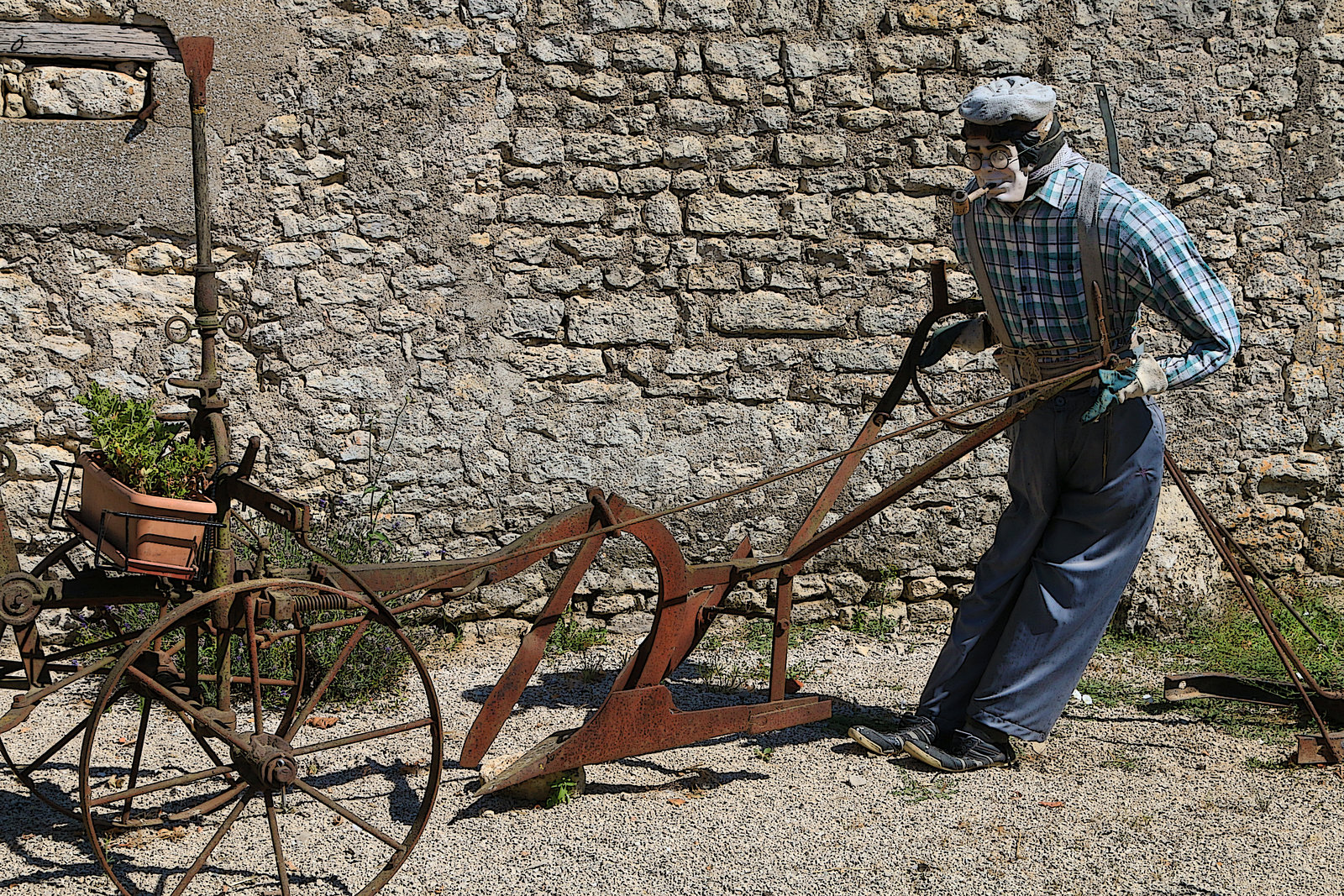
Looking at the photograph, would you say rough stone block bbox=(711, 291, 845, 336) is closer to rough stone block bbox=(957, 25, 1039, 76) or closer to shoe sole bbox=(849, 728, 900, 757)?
rough stone block bbox=(957, 25, 1039, 76)

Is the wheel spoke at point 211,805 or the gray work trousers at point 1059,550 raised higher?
the gray work trousers at point 1059,550

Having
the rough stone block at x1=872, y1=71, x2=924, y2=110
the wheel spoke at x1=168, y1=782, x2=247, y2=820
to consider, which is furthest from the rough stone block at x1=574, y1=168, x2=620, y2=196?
the wheel spoke at x1=168, y1=782, x2=247, y2=820

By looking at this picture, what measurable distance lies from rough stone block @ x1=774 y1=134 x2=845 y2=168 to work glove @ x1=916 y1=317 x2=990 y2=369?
120 centimetres

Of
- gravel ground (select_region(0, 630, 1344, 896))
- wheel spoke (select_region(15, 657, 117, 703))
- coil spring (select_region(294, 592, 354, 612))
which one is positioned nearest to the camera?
wheel spoke (select_region(15, 657, 117, 703))

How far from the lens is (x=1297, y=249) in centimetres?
511

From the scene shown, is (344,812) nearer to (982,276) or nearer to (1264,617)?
(982,276)

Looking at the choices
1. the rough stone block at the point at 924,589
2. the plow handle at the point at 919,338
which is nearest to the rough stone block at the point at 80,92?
the plow handle at the point at 919,338

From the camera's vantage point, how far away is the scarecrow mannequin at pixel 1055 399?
3422 millimetres

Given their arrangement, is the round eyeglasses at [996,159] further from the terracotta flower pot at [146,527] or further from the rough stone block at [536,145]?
Answer: the terracotta flower pot at [146,527]

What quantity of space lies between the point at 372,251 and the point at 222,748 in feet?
6.08

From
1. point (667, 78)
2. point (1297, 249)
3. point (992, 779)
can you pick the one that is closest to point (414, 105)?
point (667, 78)

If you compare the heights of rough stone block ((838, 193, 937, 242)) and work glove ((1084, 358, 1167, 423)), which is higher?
rough stone block ((838, 193, 937, 242))

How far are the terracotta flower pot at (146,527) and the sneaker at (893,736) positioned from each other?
6.92 feet

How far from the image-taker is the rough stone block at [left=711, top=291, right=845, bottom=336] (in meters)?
4.89
